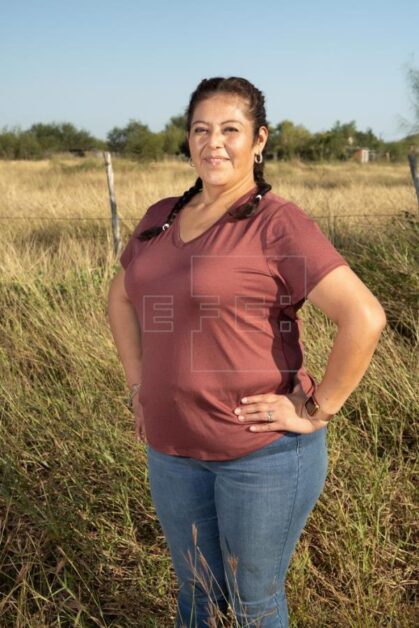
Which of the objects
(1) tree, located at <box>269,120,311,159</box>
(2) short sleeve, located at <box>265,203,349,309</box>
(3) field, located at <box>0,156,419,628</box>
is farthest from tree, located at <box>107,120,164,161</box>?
(2) short sleeve, located at <box>265,203,349,309</box>

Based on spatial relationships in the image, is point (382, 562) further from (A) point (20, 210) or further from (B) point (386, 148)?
(B) point (386, 148)

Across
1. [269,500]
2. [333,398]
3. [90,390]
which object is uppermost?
[333,398]

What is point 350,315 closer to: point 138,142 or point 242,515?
point 242,515

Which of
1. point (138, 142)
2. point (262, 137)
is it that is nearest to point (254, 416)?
point (262, 137)

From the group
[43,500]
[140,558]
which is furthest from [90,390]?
[140,558]

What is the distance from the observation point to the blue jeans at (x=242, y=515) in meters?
1.44

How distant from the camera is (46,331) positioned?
12.9 ft

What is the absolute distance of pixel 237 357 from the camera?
1419mm

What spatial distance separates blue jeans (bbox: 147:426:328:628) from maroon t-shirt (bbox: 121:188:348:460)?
48 millimetres

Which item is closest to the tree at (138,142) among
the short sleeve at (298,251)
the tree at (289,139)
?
the tree at (289,139)

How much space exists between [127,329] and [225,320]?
1.71 ft

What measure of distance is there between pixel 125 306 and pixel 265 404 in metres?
0.59

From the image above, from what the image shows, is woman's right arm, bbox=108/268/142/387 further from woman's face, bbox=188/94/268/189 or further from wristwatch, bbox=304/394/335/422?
wristwatch, bbox=304/394/335/422

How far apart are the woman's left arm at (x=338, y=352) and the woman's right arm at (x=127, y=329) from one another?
20.0 inches
